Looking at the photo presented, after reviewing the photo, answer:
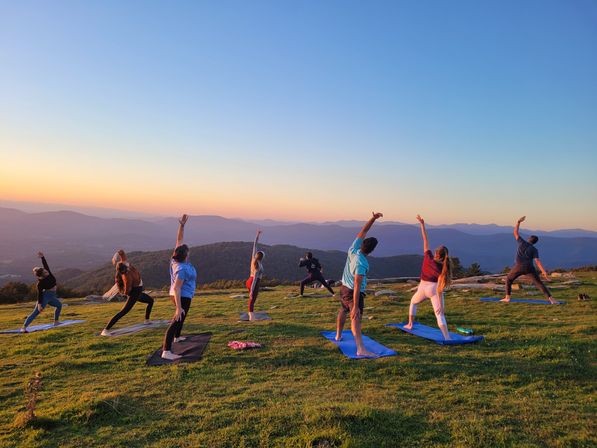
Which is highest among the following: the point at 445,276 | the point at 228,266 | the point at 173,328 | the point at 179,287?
the point at 445,276

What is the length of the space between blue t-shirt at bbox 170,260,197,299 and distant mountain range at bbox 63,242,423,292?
56.0 metres

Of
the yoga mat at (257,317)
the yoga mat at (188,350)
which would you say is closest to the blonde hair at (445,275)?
the yoga mat at (188,350)

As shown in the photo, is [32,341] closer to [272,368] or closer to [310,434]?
[272,368]

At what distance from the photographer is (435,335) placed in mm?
10539

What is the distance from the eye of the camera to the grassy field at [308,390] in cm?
506

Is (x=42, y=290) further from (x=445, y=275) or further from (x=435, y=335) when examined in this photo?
(x=445, y=275)

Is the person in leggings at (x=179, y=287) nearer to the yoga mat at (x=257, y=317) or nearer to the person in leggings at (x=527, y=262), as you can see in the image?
the yoga mat at (x=257, y=317)

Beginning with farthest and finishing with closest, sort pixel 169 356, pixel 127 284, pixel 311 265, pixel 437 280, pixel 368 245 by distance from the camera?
pixel 311 265 → pixel 127 284 → pixel 437 280 → pixel 169 356 → pixel 368 245

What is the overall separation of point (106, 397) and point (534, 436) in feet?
20.9

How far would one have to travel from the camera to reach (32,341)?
11.4m

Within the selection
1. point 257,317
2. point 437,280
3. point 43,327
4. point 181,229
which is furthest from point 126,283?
point 437,280

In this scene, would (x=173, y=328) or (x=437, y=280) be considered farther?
(x=437, y=280)

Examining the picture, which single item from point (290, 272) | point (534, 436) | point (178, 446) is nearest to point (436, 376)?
point (534, 436)

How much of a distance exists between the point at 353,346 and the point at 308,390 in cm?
287
